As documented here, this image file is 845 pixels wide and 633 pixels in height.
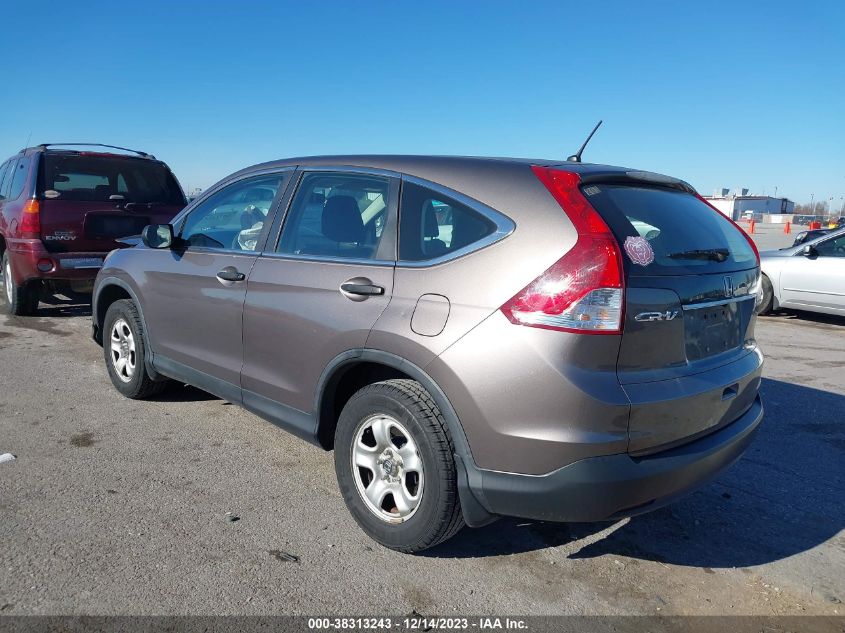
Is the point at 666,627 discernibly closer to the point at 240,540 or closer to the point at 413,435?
the point at 413,435

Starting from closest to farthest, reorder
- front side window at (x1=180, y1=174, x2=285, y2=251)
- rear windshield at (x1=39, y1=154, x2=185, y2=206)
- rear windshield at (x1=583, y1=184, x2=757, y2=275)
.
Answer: rear windshield at (x1=583, y1=184, x2=757, y2=275)
front side window at (x1=180, y1=174, x2=285, y2=251)
rear windshield at (x1=39, y1=154, x2=185, y2=206)

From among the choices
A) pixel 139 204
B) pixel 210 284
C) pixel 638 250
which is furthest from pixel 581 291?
pixel 139 204

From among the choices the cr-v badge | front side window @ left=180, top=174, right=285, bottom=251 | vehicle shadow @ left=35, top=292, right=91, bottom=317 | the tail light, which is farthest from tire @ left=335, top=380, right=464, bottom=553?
vehicle shadow @ left=35, top=292, right=91, bottom=317

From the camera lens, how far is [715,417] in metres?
2.76

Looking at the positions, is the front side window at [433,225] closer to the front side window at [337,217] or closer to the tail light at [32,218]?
the front side window at [337,217]

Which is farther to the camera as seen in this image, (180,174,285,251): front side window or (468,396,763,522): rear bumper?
(180,174,285,251): front side window

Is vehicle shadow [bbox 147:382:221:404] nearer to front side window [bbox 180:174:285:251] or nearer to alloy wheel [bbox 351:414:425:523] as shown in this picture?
front side window [bbox 180:174:285:251]

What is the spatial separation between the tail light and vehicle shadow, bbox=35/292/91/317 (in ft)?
4.86

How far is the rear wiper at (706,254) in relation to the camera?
8.84 ft

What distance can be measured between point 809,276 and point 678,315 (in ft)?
25.9

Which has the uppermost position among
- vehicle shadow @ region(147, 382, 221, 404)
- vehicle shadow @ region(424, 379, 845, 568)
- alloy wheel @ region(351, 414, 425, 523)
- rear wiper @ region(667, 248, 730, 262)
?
rear wiper @ region(667, 248, 730, 262)

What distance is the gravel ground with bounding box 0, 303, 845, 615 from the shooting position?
→ 262cm

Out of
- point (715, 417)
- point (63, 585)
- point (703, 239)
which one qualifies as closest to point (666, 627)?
point (715, 417)

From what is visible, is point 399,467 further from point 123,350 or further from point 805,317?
point 805,317
